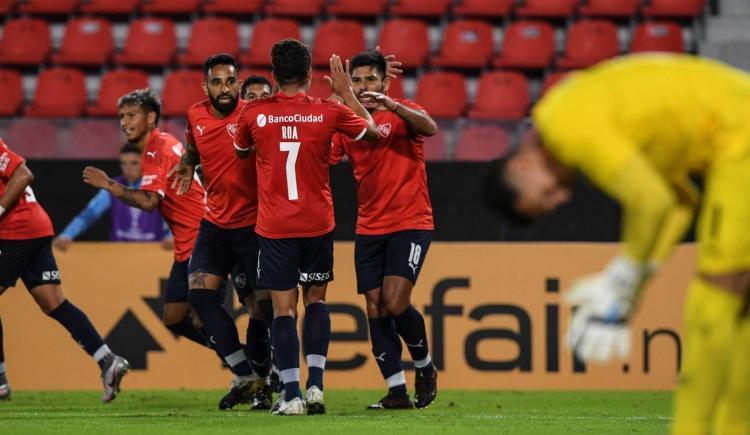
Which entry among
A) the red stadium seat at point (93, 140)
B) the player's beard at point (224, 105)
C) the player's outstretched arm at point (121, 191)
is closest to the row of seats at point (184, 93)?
the red stadium seat at point (93, 140)

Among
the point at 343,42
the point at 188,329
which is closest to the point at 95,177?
the point at 188,329

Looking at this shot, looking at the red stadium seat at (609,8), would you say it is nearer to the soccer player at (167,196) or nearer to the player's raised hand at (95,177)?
the soccer player at (167,196)

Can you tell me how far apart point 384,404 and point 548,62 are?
7621 mm

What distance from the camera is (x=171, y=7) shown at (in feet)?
50.6

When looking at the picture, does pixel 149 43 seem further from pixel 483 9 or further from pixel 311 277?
pixel 311 277

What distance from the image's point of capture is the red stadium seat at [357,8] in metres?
15.2

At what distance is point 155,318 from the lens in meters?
10.0

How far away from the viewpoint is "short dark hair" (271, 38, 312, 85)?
6.95 m

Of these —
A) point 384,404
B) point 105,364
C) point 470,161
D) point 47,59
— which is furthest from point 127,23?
point 384,404

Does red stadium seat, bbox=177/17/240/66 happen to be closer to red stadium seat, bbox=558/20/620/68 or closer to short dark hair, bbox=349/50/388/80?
red stadium seat, bbox=558/20/620/68

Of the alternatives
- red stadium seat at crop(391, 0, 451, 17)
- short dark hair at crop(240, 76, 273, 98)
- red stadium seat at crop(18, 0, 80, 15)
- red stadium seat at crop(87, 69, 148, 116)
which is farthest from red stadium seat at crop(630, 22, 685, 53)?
short dark hair at crop(240, 76, 273, 98)

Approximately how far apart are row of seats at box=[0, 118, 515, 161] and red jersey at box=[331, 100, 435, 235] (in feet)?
9.79

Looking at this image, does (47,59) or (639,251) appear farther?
(47,59)

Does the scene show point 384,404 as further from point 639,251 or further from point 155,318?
point 639,251
